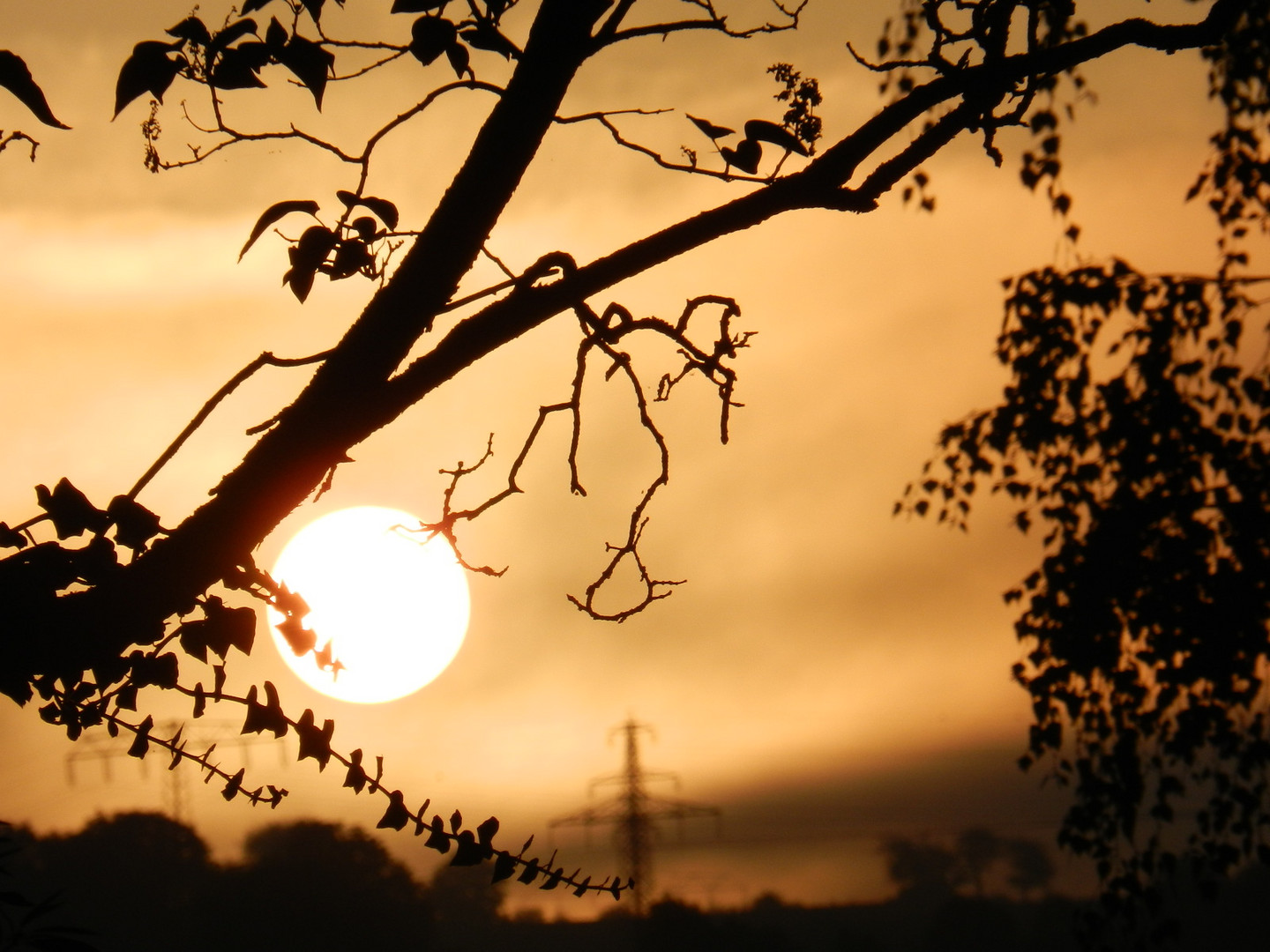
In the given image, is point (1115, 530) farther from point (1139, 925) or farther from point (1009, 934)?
point (1009, 934)

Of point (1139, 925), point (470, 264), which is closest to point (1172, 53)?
point (470, 264)

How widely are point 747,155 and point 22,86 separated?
1.70 meters

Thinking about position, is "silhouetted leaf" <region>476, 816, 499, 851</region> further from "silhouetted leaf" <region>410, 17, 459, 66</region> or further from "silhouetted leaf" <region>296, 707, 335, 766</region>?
"silhouetted leaf" <region>410, 17, 459, 66</region>

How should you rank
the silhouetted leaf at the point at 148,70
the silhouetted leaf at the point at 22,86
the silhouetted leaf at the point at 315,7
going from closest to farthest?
the silhouetted leaf at the point at 22,86 → the silhouetted leaf at the point at 148,70 → the silhouetted leaf at the point at 315,7

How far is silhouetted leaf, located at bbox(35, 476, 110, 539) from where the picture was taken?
2.67 meters

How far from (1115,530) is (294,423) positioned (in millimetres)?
4975

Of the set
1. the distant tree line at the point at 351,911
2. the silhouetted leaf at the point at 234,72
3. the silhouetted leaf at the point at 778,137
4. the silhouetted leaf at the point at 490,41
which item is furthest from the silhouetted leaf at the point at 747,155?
the distant tree line at the point at 351,911

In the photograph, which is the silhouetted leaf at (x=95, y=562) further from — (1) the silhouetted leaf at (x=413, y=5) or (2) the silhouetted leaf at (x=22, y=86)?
(1) the silhouetted leaf at (x=413, y=5)

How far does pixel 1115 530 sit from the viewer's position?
6.32m

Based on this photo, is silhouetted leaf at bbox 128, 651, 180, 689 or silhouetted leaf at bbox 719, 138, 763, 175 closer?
silhouetted leaf at bbox 128, 651, 180, 689

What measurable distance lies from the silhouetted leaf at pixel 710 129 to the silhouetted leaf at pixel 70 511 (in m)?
1.75

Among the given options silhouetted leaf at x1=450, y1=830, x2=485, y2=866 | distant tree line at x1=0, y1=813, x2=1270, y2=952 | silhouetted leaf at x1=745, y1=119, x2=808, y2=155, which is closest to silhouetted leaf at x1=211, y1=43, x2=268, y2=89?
silhouetted leaf at x1=745, y1=119, x2=808, y2=155

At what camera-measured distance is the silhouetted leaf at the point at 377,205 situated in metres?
3.11

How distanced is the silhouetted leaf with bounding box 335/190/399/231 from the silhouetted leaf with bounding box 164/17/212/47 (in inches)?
19.4
